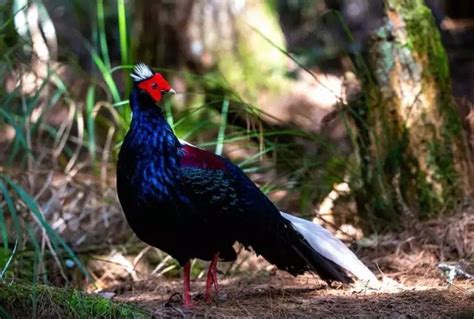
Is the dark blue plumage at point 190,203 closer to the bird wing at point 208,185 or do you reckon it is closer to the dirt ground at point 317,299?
the bird wing at point 208,185

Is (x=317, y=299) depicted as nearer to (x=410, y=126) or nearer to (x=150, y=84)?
(x=150, y=84)

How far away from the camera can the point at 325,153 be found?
19.7 feet

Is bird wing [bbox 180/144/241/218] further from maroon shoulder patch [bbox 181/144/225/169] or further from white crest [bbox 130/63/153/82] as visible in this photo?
white crest [bbox 130/63/153/82]

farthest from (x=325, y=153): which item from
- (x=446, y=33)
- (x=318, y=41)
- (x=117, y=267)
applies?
(x=318, y=41)

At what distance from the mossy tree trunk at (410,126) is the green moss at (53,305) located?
7.77ft

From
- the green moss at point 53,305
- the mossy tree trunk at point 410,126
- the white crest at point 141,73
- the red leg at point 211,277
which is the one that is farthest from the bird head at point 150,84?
the mossy tree trunk at point 410,126

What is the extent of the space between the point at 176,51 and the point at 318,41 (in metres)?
4.02

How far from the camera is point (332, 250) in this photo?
446 cm

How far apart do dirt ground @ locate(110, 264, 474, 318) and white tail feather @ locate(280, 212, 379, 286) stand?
86mm

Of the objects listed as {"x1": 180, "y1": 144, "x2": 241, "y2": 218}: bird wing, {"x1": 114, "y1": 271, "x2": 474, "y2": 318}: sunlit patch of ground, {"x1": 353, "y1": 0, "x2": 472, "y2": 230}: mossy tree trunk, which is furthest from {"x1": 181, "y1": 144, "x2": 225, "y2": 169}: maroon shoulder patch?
{"x1": 353, "y1": 0, "x2": 472, "y2": 230}: mossy tree trunk

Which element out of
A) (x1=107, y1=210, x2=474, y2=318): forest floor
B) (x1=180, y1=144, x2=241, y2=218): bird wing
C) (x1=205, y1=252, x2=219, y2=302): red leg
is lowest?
(x1=107, y1=210, x2=474, y2=318): forest floor

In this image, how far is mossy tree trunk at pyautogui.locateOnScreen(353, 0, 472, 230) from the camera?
5.45m

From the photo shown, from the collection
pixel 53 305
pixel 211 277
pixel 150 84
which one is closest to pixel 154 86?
pixel 150 84

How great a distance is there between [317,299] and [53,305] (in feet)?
4.36
